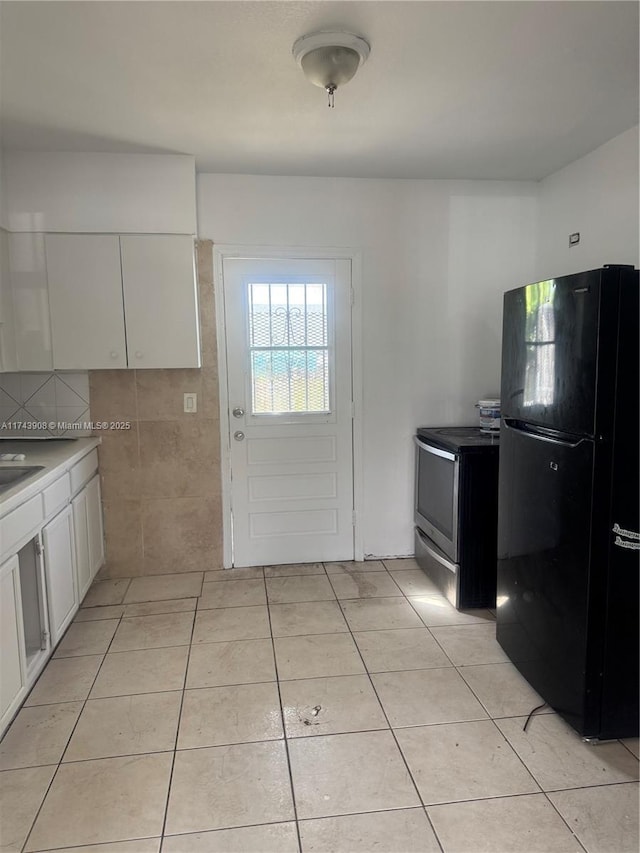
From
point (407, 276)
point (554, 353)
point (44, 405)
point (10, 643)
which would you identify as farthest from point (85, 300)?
point (554, 353)

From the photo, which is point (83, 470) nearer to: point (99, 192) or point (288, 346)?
point (288, 346)

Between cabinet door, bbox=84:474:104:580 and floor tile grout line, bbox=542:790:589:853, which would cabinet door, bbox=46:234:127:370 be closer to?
cabinet door, bbox=84:474:104:580

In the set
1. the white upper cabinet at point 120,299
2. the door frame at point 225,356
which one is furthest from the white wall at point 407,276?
the white upper cabinet at point 120,299

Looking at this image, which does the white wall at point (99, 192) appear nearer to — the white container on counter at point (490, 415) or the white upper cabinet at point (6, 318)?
the white upper cabinet at point (6, 318)

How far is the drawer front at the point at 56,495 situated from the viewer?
2294 mm

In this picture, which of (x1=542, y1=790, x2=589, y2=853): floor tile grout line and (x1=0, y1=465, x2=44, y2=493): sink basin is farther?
(x1=0, y1=465, x2=44, y2=493): sink basin

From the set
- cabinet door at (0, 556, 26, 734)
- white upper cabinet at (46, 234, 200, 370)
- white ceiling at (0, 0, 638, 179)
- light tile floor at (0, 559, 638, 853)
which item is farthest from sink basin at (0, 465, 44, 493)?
white ceiling at (0, 0, 638, 179)

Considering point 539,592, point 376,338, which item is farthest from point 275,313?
point 539,592

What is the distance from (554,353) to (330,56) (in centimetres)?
129

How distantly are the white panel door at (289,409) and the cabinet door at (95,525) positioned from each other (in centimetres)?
79

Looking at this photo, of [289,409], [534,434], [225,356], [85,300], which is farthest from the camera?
[289,409]

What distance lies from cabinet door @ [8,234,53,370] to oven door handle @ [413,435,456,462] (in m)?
2.19

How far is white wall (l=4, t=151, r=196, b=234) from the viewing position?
9.26 ft

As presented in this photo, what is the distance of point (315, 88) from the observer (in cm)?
212
